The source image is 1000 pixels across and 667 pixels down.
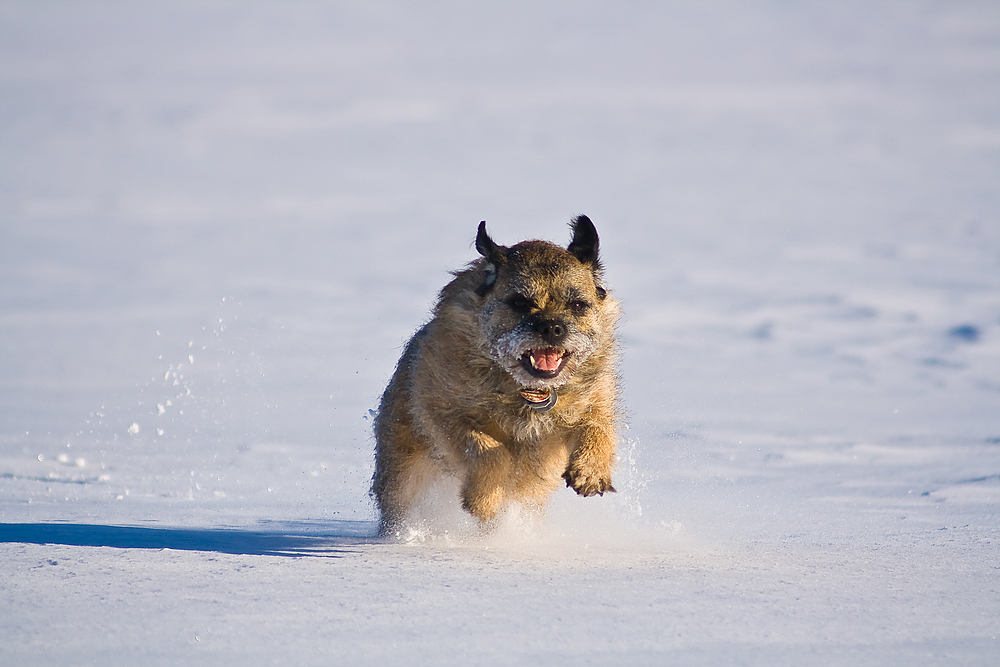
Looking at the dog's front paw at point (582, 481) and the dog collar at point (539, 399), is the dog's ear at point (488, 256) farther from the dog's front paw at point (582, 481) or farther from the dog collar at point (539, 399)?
the dog's front paw at point (582, 481)

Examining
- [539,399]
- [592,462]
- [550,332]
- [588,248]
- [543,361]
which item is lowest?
[592,462]

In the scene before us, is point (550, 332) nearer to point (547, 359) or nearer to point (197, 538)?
point (547, 359)

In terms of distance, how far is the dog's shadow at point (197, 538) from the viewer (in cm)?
548

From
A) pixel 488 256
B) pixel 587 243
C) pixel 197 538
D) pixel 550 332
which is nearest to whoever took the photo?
pixel 550 332

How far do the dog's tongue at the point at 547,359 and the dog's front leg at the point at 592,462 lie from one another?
545 millimetres

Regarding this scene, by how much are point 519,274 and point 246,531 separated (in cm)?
250

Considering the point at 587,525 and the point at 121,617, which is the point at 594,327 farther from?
the point at 121,617

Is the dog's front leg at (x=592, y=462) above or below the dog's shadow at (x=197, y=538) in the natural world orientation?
above

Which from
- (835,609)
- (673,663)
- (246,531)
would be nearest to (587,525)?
(246,531)

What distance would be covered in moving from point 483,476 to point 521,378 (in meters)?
0.66

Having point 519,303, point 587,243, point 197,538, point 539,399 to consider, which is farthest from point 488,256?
point 197,538

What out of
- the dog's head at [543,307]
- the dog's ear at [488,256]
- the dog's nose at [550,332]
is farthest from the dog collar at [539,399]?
the dog's ear at [488,256]

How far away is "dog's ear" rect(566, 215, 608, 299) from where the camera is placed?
6.41 metres

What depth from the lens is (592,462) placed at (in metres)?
5.89
